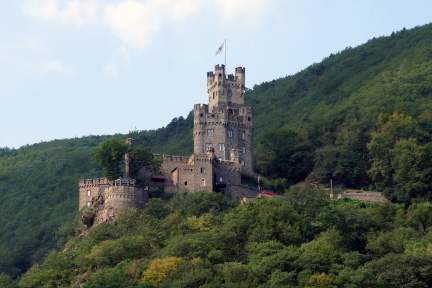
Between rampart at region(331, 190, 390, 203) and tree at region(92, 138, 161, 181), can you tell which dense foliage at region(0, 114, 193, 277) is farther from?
rampart at region(331, 190, 390, 203)

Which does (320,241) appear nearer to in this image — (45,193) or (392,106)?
(392,106)

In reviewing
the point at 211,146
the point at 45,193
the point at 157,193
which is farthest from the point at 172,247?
the point at 45,193

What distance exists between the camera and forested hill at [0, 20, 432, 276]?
8731cm

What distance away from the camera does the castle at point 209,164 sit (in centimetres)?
8075

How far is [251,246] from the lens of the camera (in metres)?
69.6

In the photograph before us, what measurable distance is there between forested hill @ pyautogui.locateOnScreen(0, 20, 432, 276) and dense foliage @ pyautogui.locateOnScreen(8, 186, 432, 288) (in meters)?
6.91

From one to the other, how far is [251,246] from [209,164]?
50.5ft

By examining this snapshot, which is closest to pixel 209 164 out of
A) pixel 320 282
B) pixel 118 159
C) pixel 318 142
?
pixel 118 159

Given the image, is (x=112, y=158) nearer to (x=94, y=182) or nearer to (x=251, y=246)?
(x=94, y=182)

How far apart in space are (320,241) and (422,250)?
7.30 m

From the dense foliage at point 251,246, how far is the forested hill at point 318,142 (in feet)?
22.7

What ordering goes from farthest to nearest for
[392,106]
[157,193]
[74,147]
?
[74,147]
[392,106]
[157,193]

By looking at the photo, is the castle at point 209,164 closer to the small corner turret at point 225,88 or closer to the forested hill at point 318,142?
the small corner turret at point 225,88

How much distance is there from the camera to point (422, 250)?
66375 mm
